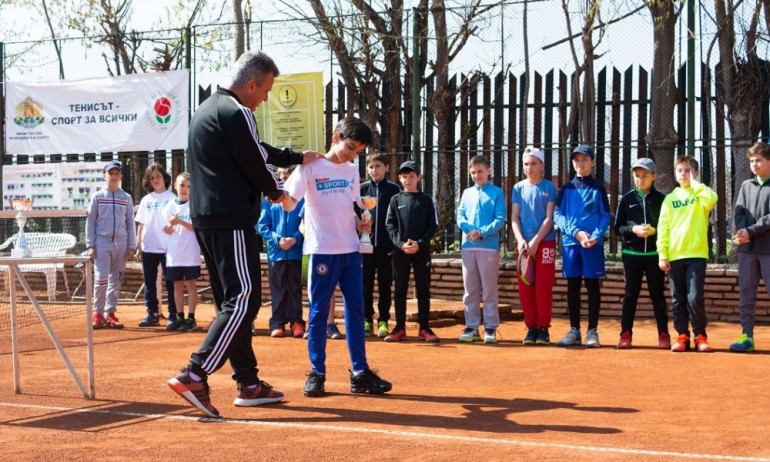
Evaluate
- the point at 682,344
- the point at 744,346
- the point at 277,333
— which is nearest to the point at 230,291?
the point at 277,333

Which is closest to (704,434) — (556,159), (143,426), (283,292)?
(143,426)

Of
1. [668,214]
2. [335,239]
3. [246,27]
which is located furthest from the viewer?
[246,27]

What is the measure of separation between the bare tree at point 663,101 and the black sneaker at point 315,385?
24.0 feet

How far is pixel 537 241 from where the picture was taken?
1043 centimetres

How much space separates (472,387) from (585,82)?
770cm

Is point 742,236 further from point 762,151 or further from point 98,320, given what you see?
point 98,320

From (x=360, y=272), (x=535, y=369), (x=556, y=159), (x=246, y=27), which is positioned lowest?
(x=535, y=369)

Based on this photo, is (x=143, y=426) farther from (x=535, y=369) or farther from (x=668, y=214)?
(x=668, y=214)

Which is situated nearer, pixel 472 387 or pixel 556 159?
pixel 472 387

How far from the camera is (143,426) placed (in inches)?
234

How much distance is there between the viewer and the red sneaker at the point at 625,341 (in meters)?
10.0

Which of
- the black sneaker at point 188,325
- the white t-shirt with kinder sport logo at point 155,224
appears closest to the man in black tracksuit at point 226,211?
the black sneaker at point 188,325

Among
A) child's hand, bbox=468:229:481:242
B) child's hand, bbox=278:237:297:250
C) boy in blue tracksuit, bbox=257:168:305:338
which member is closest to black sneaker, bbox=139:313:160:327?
boy in blue tracksuit, bbox=257:168:305:338

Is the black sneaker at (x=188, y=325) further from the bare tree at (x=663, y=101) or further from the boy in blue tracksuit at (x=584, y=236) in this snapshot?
the bare tree at (x=663, y=101)
